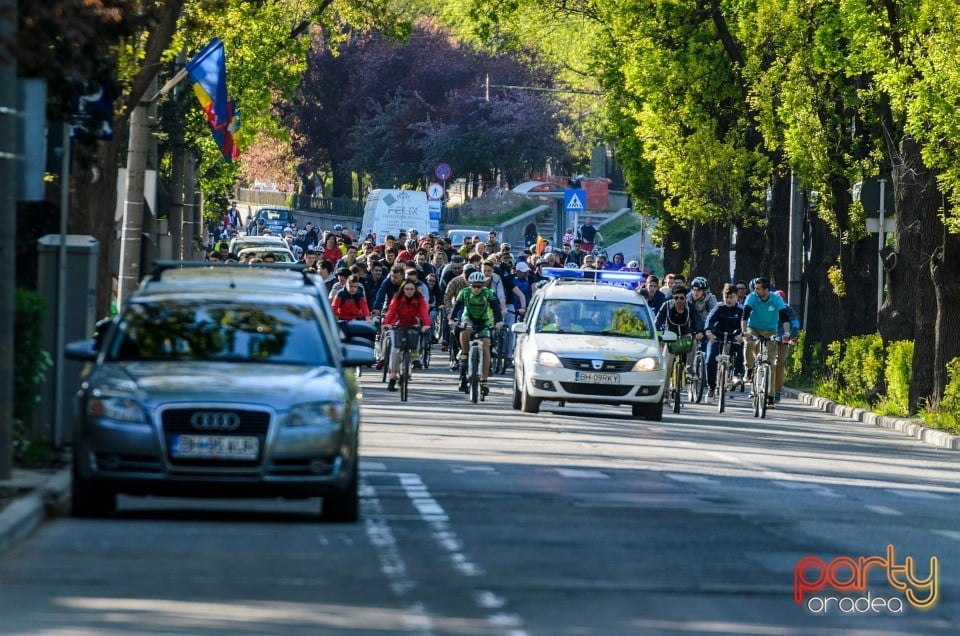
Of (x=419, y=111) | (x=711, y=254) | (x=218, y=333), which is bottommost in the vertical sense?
(x=218, y=333)

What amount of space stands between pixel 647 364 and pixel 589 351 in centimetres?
72

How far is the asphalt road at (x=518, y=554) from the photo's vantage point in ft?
33.0

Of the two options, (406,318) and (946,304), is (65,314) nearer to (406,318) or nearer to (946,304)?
(406,318)

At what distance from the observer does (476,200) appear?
107 metres

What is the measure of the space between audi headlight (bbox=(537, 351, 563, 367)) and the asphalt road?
5.66 m

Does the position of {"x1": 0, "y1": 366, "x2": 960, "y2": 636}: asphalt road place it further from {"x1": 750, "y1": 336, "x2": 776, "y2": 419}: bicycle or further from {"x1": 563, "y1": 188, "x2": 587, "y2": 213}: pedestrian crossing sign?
{"x1": 563, "y1": 188, "x2": 587, "y2": 213}: pedestrian crossing sign

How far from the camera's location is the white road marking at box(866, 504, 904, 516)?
637 inches

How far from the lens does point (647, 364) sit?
26969mm

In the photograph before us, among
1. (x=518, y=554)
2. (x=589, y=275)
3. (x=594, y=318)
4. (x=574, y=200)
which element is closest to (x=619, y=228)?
(x=574, y=200)

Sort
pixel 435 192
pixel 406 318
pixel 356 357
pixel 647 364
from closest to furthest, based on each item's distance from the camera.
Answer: pixel 356 357, pixel 647 364, pixel 406 318, pixel 435 192

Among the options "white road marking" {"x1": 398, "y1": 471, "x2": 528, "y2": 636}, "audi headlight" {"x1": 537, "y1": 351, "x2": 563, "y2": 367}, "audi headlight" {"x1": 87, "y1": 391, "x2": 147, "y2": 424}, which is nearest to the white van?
"audi headlight" {"x1": 537, "y1": 351, "x2": 563, "y2": 367}

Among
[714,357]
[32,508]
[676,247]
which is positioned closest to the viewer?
[32,508]

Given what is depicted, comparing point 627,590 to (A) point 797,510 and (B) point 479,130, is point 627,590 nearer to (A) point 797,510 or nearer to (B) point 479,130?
(A) point 797,510

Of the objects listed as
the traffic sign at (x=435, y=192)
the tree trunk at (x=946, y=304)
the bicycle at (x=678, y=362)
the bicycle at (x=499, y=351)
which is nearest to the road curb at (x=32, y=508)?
the bicycle at (x=678, y=362)
